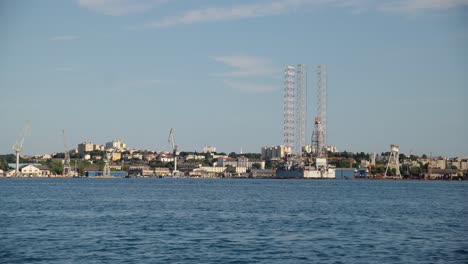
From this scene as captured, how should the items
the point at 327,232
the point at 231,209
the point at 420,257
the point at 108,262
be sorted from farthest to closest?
the point at 231,209
the point at 327,232
the point at 420,257
the point at 108,262

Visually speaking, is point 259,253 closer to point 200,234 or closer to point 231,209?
point 200,234

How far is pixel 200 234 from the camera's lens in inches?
1410

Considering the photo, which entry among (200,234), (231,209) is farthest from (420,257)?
(231,209)

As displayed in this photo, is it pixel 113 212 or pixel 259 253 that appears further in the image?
pixel 113 212

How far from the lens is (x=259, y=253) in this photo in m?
29.6

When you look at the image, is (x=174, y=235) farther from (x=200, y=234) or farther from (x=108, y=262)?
(x=108, y=262)

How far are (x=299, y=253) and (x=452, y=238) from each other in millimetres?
9506

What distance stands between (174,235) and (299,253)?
768 cm

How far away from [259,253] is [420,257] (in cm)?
621

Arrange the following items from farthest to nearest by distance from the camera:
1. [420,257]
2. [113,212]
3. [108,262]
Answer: [113,212]
[420,257]
[108,262]

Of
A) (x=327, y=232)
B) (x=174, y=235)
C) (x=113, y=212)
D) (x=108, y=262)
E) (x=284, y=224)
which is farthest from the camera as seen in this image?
(x=113, y=212)

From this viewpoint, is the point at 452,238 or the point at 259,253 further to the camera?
the point at 452,238

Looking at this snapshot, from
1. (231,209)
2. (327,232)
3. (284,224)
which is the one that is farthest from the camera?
(231,209)

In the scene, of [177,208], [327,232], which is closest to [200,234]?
[327,232]
